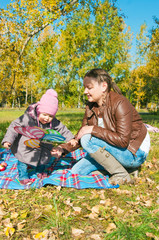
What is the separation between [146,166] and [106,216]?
6.36 feet

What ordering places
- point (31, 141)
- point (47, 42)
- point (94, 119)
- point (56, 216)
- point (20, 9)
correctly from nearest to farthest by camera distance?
point (56, 216), point (31, 141), point (94, 119), point (20, 9), point (47, 42)

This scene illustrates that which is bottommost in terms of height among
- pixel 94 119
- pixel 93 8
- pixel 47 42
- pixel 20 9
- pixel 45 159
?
pixel 45 159

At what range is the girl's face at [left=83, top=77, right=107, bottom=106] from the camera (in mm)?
3139

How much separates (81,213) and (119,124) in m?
1.27

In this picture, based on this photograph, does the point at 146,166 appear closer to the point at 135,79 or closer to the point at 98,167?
the point at 98,167

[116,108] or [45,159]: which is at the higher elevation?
[116,108]

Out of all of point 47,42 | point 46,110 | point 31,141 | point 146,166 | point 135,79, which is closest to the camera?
point 31,141

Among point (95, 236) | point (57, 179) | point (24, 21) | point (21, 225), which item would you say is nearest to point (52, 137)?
point (57, 179)

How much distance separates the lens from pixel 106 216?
2.34m

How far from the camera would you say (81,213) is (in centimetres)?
244

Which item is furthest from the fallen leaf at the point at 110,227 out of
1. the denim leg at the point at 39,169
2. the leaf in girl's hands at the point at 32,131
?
the denim leg at the point at 39,169

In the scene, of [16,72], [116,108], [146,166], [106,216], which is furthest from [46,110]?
[16,72]

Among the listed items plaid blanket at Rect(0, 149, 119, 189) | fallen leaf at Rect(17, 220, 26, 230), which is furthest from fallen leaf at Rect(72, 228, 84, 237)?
plaid blanket at Rect(0, 149, 119, 189)

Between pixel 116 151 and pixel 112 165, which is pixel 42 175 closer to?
pixel 112 165
